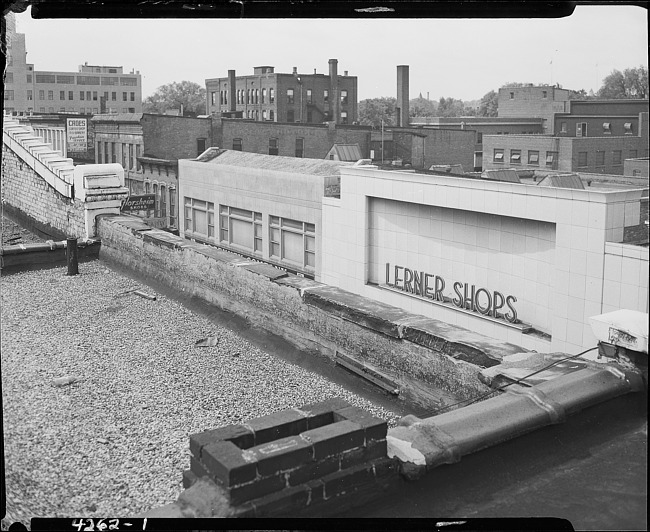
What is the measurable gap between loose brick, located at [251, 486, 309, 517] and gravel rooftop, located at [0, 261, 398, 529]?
68.9 inches

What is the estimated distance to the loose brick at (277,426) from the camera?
3.74 meters

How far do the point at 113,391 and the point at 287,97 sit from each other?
28.1 meters

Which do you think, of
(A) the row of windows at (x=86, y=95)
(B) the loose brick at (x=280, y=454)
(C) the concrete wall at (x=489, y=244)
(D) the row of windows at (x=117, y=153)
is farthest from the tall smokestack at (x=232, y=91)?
(B) the loose brick at (x=280, y=454)

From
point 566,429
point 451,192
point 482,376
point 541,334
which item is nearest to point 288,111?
point 451,192

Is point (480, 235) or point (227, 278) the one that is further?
point (480, 235)

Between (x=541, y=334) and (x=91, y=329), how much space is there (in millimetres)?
8357

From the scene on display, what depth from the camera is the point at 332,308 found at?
38.3 feet

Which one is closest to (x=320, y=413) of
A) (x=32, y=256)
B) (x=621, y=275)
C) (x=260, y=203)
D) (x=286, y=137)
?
(x=621, y=275)

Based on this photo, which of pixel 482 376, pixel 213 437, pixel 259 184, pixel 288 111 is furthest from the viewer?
pixel 288 111

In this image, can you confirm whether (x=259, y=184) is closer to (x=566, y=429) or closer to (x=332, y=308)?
(x=332, y=308)

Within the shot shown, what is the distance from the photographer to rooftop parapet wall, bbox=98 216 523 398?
29.9ft

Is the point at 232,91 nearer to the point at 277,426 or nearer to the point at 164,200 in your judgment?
the point at 164,200

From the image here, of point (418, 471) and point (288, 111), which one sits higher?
point (288, 111)

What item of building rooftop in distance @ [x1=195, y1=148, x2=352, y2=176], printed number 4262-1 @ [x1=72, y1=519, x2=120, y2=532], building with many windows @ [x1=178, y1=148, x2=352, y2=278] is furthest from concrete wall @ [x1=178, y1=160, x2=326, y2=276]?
printed number 4262-1 @ [x1=72, y1=519, x2=120, y2=532]
